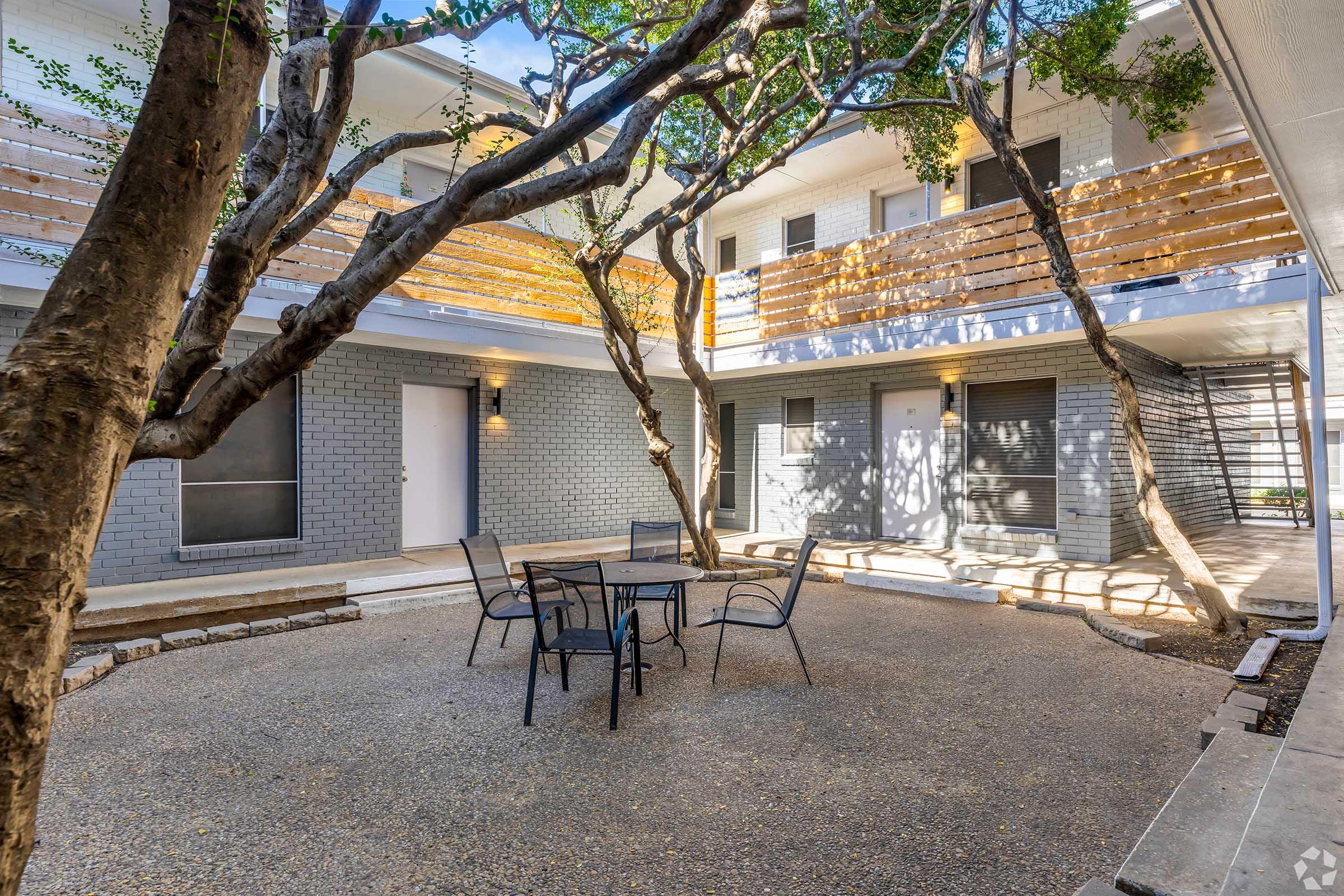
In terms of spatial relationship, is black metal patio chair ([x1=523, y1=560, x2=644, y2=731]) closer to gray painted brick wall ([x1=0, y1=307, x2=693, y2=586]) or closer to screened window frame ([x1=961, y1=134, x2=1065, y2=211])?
gray painted brick wall ([x1=0, y1=307, x2=693, y2=586])

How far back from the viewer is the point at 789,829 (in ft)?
9.71

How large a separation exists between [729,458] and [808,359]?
3.32m

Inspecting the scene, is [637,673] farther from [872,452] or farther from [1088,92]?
[1088,92]

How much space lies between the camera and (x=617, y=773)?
11.5 ft

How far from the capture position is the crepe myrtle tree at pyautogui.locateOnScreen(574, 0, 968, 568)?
7.05 m

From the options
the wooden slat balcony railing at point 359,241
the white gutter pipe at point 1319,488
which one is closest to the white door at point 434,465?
the wooden slat balcony railing at point 359,241

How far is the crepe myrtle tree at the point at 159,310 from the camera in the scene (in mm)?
1051

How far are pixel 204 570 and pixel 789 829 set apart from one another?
713 centimetres

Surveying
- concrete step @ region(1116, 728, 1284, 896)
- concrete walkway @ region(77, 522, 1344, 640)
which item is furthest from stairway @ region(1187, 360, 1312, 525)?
concrete step @ region(1116, 728, 1284, 896)

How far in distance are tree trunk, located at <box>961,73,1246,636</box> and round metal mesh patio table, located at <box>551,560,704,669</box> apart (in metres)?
3.80

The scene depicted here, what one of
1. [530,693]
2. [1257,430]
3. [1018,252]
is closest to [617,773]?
[530,693]

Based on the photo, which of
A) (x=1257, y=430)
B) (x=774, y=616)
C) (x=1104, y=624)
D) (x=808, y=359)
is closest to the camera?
(x=774, y=616)

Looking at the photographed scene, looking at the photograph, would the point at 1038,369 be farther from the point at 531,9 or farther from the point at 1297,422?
the point at 531,9

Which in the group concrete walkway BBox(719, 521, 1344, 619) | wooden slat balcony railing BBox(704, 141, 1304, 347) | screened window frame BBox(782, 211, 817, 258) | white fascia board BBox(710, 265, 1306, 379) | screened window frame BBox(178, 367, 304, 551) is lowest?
concrete walkway BBox(719, 521, 1344, 619)
